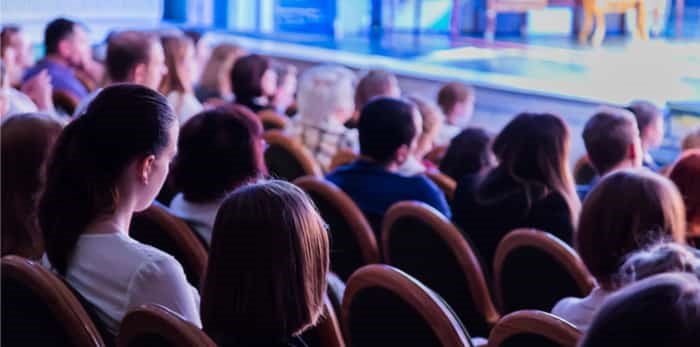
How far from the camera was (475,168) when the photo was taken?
143 inches

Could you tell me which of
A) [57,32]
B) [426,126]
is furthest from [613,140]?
[57,32]

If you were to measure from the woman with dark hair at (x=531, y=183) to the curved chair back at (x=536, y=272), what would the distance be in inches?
15.5

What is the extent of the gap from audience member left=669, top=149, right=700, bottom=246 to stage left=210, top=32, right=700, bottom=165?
250 centimetres

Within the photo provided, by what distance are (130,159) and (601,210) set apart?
83cm

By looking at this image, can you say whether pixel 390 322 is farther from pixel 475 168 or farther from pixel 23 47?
pixel 23 47

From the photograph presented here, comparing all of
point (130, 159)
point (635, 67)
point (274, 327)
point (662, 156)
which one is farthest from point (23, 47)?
point (274, 327)

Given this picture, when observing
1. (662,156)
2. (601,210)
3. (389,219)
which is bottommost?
(662,156)

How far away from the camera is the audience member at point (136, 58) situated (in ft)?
12.5

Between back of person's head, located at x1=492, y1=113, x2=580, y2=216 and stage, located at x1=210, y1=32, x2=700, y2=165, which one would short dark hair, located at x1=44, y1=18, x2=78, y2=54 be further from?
back of person's head, located at x1=492, y1=113, x2=580, y2=216

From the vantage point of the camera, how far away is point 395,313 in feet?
5.50

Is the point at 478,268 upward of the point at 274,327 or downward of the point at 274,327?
downward

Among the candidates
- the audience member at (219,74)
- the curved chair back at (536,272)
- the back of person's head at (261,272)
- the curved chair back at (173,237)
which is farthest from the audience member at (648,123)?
the back of person's head at (261,272)

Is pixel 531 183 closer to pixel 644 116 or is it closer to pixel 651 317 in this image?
pixel 644 116

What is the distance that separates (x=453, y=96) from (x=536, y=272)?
2601mm
